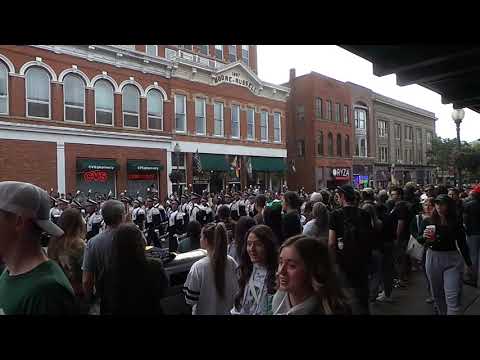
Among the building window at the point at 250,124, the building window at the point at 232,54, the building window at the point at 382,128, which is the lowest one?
the building window at the point at 250,124

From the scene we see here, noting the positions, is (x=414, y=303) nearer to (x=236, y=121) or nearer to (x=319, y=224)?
(x=319, y=224)

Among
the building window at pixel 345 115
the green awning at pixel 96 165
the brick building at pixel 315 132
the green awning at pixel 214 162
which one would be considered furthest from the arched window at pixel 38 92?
the building window at pixel 345 115

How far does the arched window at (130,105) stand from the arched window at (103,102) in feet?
2.68

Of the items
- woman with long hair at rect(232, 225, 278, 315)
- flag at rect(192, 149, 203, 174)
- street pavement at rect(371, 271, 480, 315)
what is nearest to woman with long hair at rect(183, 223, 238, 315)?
woman with long hair at rect(232, 225, 278, 315)

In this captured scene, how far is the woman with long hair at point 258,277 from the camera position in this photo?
326cm

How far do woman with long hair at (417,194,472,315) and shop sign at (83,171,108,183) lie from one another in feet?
61.5

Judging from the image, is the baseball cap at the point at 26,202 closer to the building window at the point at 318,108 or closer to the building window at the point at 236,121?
the building window at the point at 236,121

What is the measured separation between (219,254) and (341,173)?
118ft

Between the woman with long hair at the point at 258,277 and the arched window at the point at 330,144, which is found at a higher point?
the arched window at the point at 330,144

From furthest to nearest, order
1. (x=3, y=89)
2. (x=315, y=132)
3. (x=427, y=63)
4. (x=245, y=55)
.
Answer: (x=315, y=132) < (x=245, y=55) < (x=3, y=89) < (x=427, y=63)

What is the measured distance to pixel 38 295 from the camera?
1.62m

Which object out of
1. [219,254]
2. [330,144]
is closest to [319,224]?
[219,254]

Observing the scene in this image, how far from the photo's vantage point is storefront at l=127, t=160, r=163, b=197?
22.5 meters

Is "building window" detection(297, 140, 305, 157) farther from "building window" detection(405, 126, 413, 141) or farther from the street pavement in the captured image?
the street pavement
